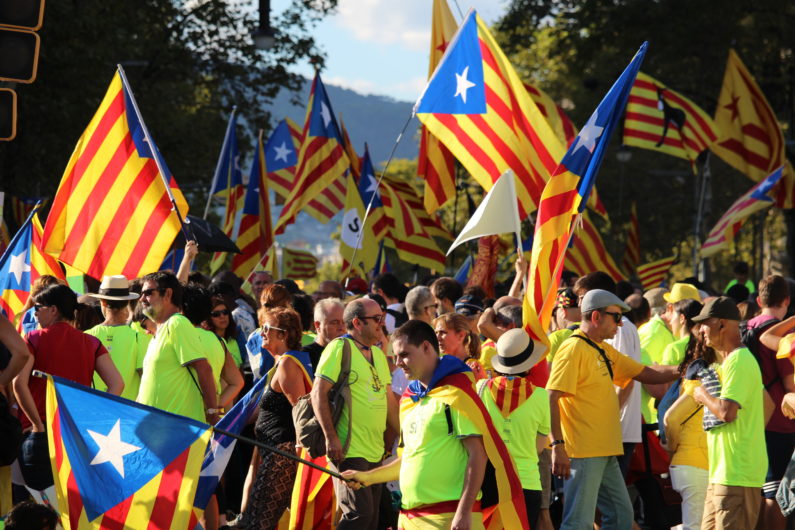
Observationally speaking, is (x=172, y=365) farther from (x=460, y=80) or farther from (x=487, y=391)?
(x=460, y=80)

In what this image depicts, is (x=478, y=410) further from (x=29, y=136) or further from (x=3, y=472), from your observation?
(x=29, y=136)

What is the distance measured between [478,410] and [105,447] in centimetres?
178

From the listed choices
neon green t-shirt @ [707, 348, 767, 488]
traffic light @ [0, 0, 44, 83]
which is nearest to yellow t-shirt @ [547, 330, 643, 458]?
neon green t-shirt @ [707, 348, 767, 488]

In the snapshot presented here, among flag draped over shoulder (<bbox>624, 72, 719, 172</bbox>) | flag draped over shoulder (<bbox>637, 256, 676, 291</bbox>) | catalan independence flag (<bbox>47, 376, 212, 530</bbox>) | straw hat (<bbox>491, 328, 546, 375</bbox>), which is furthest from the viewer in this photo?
flag draped over shoulder (<bbox>637, 256, 676, 291</bbox>)

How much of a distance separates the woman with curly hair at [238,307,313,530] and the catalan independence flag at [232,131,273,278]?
708 cm

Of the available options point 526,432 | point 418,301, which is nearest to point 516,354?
point 526,432

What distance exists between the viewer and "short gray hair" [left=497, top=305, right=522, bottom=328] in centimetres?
877

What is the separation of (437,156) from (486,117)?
10.4 ft

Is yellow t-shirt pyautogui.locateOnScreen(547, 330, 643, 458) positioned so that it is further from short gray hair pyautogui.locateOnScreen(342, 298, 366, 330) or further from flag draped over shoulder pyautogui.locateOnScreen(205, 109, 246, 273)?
flag draped over shoulder pyautogui.locateOnScreen(205, 109, 246, 273)

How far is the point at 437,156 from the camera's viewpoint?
13.6 m

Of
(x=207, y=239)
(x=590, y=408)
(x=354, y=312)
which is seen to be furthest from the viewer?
(x=207, y=239)

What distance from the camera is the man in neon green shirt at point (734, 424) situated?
7258mm

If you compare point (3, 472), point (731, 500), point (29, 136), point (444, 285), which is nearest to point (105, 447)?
point (3, 472)

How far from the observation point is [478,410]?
5.86 metres
